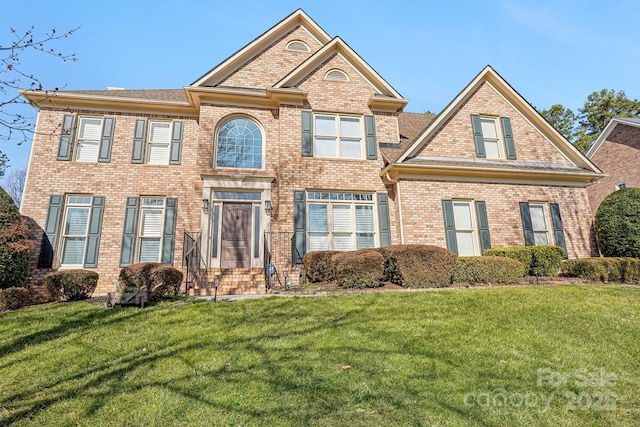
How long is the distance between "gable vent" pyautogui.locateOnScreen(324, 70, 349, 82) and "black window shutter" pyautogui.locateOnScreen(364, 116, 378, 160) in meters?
1.67

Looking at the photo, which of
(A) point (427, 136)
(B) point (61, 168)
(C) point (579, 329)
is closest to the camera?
(C) point (579, 329)

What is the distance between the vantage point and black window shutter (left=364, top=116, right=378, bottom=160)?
11680 millimetres

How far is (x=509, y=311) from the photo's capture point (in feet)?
18.6

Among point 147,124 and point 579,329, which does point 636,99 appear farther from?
point 147,124

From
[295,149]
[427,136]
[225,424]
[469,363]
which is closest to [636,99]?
[427,136]

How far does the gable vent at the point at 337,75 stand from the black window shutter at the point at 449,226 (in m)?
5.66

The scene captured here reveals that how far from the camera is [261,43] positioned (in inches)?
492

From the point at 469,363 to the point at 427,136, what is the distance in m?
8.98

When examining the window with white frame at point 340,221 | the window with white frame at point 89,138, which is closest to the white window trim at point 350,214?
the window with white frame at point 340,221

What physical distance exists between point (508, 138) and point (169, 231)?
12.2 m

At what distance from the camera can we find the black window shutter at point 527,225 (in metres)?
11.1

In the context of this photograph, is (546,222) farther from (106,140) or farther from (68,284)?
(106,140)

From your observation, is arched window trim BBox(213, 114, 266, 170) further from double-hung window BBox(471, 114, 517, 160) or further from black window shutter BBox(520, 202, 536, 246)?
black window shutter BBox(520, 202, 536, 246)

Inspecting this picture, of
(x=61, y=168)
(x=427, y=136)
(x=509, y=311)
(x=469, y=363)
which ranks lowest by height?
(x=469, y=363)
